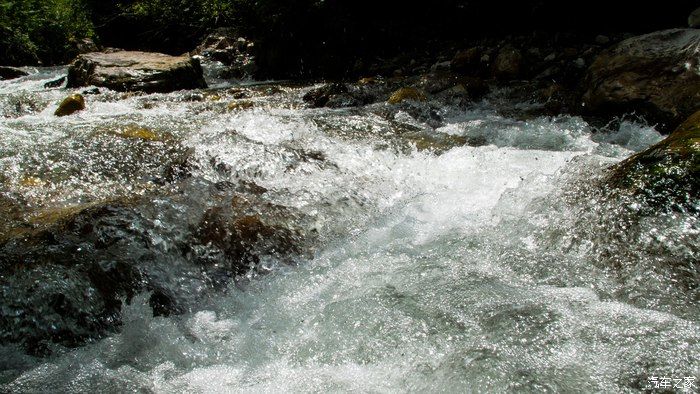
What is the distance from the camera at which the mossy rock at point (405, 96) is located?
243 inches

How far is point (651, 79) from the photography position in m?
4.98

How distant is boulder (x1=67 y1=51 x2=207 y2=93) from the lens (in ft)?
25.2

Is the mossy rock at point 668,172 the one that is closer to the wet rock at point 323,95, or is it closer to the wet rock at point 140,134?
the wet rock at point 140,134

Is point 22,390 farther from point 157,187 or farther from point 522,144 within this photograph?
point 522,144

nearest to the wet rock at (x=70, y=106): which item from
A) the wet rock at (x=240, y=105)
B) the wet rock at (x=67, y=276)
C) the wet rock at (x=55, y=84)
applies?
the wet rock at (x=240, y=105)

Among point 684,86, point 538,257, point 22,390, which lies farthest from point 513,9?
point 22,390

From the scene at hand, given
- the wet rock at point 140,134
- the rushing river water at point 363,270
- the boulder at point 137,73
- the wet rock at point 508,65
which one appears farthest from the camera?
the boulder at point 137,73

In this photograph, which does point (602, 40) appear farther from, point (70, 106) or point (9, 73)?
point (9, 73)

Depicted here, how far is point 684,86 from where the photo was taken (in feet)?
15.5

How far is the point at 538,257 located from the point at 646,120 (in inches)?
118

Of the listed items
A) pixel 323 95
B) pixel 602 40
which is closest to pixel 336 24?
pixel 323 95

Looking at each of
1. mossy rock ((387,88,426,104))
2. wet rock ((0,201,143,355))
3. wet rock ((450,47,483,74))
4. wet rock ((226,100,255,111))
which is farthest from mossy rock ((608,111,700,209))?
wet rock ((226,100,255,111))

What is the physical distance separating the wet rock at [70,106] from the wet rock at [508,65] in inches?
225

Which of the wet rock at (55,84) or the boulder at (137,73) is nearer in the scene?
the boulder at (137,73)
